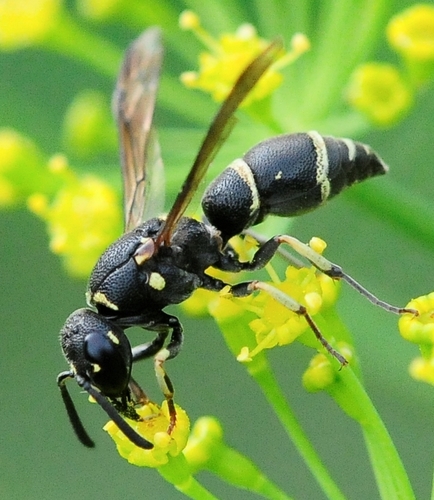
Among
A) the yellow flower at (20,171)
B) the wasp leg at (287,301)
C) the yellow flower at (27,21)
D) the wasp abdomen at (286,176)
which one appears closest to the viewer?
the wasp leg at (287,301)

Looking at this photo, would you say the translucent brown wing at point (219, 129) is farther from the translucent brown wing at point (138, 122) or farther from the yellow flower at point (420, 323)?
the yellow flower at point (420, 323)

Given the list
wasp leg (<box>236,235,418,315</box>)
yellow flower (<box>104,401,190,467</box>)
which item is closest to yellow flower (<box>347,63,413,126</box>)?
wasp leg (<box>236,235,418,315</box>)

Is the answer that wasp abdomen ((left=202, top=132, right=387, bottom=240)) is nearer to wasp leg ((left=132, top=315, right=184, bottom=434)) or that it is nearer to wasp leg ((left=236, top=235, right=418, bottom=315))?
wasp leg ((left=236, top=235, right=418, bottom=315))

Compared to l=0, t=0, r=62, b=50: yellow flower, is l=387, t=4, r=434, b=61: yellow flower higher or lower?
higher

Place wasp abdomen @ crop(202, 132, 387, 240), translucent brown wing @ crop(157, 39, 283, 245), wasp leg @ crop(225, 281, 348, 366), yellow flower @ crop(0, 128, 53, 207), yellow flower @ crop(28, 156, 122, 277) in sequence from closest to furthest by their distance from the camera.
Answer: translucent brown wing @ crop(157, 39, 283, 245), wasp leg @ crop(225, 281, 348, 366), wasp abdomen @ crop(202, 132, 387, 240), yellow flower @ crop(28, 156, 122, 277), yellow flower @ crop(0, 128, 53, 207)

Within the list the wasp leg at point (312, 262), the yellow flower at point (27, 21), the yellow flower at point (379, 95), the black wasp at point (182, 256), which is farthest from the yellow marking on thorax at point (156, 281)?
the yellow flower at point (27, 21)

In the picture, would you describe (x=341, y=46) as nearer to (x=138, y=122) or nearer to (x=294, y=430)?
(x=138, y=122)

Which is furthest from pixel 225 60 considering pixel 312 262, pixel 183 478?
pixel 183 478

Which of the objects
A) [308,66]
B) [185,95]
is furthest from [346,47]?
[185,95]
